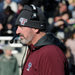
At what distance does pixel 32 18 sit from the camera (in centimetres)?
316

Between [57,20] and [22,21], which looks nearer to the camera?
[22,21]

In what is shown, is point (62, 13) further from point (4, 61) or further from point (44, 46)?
point (44, 46)

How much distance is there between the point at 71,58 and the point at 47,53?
4.47 meters

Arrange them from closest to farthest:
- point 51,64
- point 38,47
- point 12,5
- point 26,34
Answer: point 51,64 < point 38,47 < point 26,34 < point 12,5

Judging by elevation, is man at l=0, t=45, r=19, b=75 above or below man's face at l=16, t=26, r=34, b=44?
below

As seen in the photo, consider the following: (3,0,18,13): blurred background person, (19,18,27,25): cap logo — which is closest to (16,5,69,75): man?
(19,18,27,25): cap logo

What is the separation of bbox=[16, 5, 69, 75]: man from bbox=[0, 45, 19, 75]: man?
4.06 metres

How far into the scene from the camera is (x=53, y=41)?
3.01 metres

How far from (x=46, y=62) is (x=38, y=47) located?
0.31m

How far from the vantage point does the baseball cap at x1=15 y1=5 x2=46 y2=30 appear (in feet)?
10.1

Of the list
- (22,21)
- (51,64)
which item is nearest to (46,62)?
(51,64)

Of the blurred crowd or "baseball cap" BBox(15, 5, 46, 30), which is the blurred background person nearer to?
the blurred crowd

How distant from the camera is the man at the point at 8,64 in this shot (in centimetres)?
710

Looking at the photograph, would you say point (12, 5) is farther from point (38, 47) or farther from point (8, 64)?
point (38, 47)
